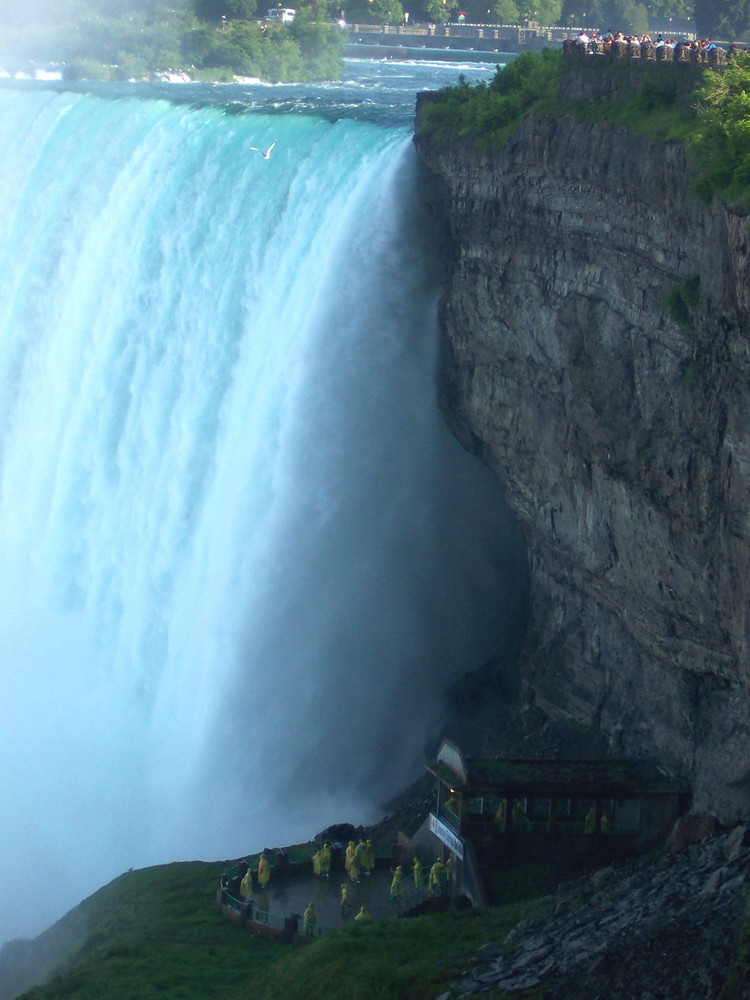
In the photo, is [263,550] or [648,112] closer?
[648,112]

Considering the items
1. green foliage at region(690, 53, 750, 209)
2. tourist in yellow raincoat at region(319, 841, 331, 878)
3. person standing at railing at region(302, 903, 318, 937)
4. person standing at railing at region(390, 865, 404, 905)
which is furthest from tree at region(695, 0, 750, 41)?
person standing at railing at region(302, 903, 318, 937)

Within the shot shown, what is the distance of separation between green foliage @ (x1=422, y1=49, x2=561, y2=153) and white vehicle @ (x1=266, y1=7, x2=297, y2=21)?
42163mm

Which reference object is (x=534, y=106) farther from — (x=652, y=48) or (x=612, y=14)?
(x=612, y=14)

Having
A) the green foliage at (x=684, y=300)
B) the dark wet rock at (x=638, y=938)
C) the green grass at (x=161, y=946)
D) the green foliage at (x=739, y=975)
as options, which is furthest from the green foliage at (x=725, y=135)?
the green grass at (x=161, y=946)

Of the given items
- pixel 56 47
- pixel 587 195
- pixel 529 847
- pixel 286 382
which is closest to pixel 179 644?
pixel 286 382

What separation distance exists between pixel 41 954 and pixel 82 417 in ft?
38.0

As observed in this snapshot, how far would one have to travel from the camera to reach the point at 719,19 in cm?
3731

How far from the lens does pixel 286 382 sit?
28.1m

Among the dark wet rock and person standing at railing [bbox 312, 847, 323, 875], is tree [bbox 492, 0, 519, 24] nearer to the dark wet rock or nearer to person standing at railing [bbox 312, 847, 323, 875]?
person standing at railing [bbox 312, 847, 323, 875]

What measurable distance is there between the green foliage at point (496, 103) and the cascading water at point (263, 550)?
1124 millimetres

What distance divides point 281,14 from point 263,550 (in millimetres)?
45623

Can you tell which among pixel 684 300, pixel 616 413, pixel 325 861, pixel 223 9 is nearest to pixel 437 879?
pixel 325 861

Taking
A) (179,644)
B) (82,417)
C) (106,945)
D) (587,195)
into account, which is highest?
(82,417)

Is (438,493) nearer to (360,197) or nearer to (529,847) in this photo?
(360,197)
